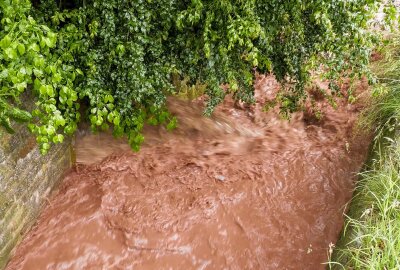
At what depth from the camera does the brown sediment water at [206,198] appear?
11.7 ft

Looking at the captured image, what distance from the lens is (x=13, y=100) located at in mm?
3088

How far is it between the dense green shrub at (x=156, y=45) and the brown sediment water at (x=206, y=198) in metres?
0.82

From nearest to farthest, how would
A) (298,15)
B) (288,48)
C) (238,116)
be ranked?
(298,15), (288,48), (238,116)

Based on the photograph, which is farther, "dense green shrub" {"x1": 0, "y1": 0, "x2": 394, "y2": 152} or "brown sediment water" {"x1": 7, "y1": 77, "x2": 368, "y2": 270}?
"brown sediment water" {"x1": 7, "y1": 77, "x2": 368, "y2": 270}

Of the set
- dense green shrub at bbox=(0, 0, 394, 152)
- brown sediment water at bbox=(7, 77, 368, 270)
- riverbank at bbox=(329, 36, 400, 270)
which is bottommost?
brown sediment water at bbox=(7, 77, 368, 270)

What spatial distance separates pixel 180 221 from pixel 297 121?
7.25 ft

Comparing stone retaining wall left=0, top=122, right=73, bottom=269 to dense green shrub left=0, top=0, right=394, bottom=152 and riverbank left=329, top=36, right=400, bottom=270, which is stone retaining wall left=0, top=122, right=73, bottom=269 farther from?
riverbank left=329, top=36, right=400, bottom=270

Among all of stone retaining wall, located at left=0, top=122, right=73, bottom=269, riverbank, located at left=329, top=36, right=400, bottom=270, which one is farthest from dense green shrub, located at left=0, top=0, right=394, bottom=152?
riverbank, located at left=329, top=36, right=400, bottom=270

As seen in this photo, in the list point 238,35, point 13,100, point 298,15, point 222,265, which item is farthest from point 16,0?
point 222,265

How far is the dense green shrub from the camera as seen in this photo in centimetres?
309

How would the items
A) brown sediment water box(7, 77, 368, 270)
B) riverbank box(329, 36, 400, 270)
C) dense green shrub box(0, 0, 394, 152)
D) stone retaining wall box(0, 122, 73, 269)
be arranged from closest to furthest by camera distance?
riverbank box(329, 36, 400, 270) < dense green shrub box(0, 0, 394, 152) < stone retaining wall box(0, 122, 73, 269) < brown sediment water box(7, 77, 368, 270)

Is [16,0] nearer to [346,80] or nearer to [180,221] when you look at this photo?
[180,221]

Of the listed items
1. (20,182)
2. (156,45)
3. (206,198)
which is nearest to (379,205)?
(206,198)

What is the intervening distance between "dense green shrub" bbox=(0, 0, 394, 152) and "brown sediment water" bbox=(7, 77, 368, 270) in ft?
2.70
